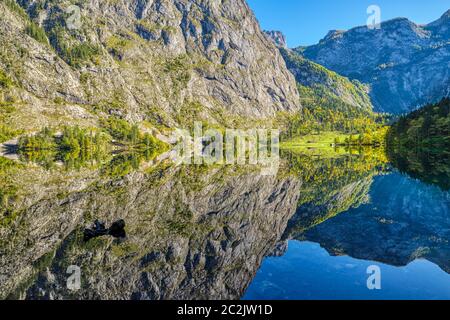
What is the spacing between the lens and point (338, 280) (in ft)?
71.5

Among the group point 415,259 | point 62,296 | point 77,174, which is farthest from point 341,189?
point 77,174

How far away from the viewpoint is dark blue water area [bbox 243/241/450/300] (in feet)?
63.7

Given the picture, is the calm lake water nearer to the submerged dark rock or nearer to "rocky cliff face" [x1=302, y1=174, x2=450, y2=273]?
"rocky cliff face" [x1=302, y1=174, x2=450, y2=273]

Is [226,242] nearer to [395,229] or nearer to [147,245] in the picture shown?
[147,245]

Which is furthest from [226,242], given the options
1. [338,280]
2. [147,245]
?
[338,280]

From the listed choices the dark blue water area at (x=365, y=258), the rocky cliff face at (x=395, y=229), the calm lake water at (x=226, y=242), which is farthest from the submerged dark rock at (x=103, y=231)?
the rocky cliff face at (x=395, y=229)

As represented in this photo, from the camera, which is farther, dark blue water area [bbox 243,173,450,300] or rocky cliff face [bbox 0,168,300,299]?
rocky cliff face [bbox 0,168,300,299]

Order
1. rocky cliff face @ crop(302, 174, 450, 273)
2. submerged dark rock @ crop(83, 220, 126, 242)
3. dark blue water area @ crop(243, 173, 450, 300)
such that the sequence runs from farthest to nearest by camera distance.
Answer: submerged dark rock @ crop(83, 220, 126, 242) < rocky cliff face @ crop(302, 174, 450, 273) < dark blue water area @ crop(243, 173, 450, 300)

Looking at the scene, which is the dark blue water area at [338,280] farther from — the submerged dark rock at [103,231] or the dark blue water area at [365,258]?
the submerged dark rock at [103,231]

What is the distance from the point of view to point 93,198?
161ft

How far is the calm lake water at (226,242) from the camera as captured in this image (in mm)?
20656

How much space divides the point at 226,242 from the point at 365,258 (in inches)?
442

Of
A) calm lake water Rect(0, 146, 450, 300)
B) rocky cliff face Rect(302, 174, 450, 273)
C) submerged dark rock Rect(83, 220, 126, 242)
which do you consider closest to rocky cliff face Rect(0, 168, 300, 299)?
calm lake water Rect(0, 146, 450, 300)
